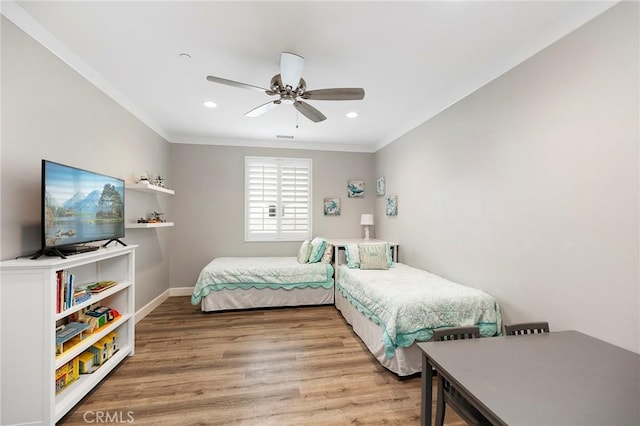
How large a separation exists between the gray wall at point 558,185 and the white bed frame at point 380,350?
91 centimetres

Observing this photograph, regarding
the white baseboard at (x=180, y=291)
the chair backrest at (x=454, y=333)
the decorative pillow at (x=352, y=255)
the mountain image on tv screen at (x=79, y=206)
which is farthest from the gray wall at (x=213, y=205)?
the chair backrest at (x=454, y=333)

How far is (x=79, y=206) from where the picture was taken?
1991mm

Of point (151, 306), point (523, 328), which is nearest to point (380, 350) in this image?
point (523, 328)

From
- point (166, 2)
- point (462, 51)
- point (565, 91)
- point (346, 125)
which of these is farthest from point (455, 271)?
point (166, 2)

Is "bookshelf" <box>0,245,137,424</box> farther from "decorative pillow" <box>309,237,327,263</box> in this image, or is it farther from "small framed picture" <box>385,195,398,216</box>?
"small framed picture" <box>385,195,398,216</box>

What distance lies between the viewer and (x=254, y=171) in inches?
188

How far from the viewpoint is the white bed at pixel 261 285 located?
3.76 m

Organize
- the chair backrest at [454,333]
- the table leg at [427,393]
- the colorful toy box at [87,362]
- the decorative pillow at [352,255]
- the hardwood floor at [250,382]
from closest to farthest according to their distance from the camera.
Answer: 1. the table leg at [427,393]
2. the chair backrest at [454,333]
3. the hardwood floor at [250,382]
4. the colorful toy box at [87,362]
5. the decorative pillow at [352,255]

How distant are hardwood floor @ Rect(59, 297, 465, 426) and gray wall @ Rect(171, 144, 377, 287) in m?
1.48

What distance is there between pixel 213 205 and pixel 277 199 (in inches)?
44.0

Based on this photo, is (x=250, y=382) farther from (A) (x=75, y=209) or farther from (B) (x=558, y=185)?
(B) (x=558, y=185)

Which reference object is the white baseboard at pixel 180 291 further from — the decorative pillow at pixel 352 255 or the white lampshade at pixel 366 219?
the white lampshade at pixel 366 219

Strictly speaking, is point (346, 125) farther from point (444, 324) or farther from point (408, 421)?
point (408, 421)

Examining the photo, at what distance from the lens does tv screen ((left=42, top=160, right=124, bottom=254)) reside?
172 cm
